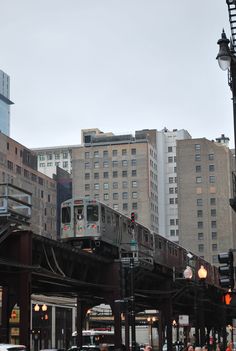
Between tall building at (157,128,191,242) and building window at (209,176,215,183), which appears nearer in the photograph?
building window at (209,176,215,183)

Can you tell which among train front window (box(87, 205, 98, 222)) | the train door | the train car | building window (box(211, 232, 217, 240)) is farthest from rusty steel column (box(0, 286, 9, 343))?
building window (box(211, 232, 217, 240))

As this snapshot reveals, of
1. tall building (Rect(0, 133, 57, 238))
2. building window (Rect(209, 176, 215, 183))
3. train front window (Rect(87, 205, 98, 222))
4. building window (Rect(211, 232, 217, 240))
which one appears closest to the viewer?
train front window (Rect(87, 205, 98, 222))

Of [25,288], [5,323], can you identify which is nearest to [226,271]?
[25,288]

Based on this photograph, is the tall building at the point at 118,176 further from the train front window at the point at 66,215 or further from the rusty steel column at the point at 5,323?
the rusty steel column at the point at 5,323

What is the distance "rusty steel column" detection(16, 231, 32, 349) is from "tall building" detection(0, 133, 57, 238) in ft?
360

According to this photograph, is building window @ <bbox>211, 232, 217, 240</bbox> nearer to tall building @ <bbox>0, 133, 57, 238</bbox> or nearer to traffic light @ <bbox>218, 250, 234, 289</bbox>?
tall building @ <bbox>0, 133, 57, 238</bbox>

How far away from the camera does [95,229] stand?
45.6m

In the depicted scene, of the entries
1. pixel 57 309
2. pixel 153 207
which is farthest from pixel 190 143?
pixel 57 309

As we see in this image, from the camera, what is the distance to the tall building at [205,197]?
17125 centimetres

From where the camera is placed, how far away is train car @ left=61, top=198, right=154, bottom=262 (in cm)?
4575

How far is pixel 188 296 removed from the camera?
66938 millimetres

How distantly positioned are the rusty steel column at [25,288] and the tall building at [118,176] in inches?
5767

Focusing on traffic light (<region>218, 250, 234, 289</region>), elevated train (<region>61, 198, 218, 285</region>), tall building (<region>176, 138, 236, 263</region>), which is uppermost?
tall building (<region>176, 138, 236, 263</region>)

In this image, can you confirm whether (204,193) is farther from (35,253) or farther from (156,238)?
(35,253)
